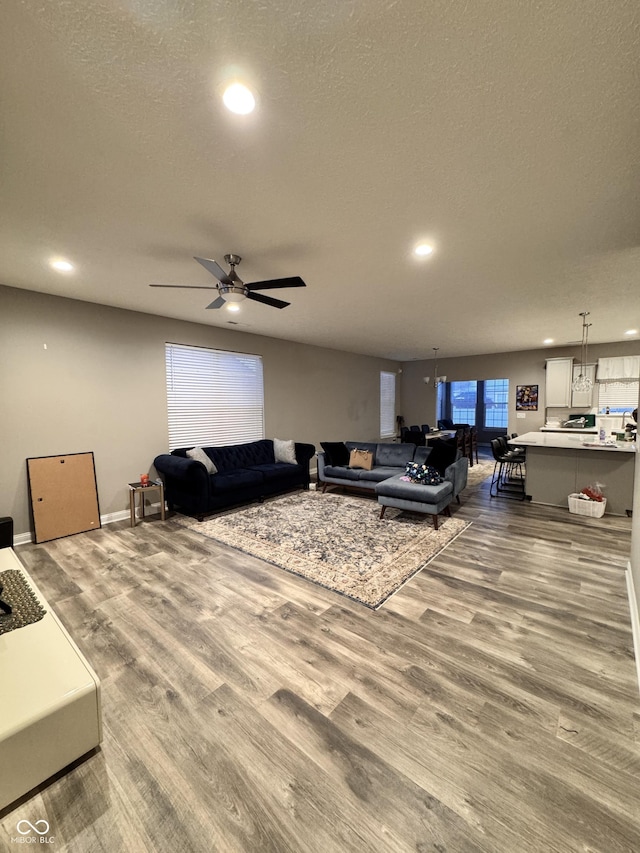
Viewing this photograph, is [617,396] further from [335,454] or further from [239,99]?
[239,99]

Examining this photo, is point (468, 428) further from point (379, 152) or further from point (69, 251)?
point (69, 251)

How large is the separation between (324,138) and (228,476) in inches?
163

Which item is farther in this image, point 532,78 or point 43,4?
point 532,78

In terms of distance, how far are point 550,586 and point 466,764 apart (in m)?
Result: 1.91

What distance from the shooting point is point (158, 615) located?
2482 millimetres

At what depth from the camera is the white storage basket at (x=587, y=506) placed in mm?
4336

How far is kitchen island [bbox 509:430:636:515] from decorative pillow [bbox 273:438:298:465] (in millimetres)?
3570

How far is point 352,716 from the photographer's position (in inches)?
65.9

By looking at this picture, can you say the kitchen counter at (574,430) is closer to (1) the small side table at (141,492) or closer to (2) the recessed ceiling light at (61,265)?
(1) the small side table at (141,492)

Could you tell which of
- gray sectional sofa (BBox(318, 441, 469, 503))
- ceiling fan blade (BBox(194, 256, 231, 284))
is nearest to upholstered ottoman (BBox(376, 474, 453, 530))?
gray sectional sofa (BBox(318, 441, 469, 503))

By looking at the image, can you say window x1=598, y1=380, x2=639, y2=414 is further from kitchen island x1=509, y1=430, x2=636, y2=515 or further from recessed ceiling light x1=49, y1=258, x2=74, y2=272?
recessed ceiling light x1=49, y1=258, x2=74, y2=272

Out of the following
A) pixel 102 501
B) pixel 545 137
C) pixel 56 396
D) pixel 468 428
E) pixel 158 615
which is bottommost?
pixel 158 615

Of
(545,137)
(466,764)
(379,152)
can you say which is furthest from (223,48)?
(466,764)

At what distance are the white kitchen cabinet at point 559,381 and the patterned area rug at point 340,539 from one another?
5.55 metres
